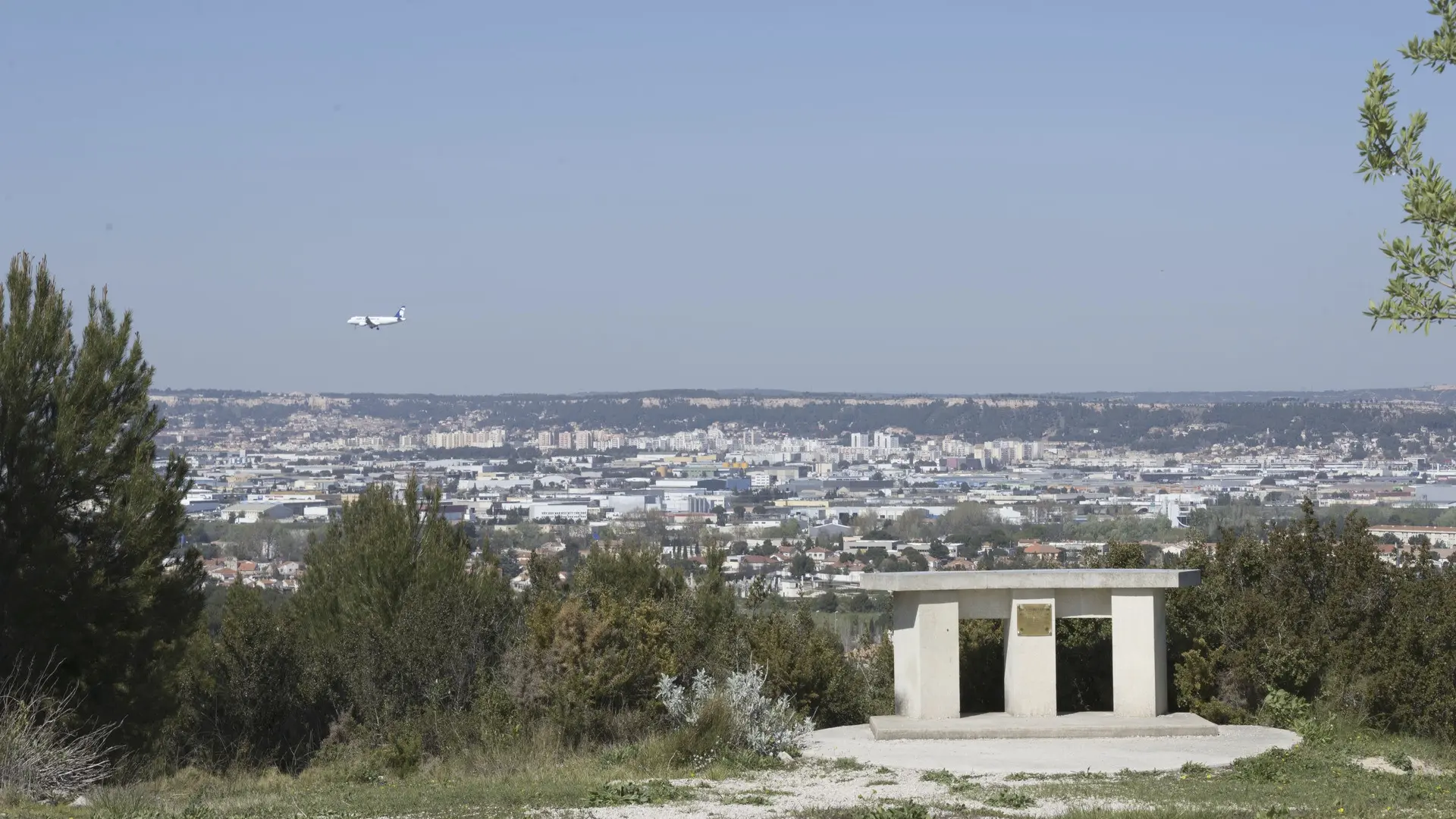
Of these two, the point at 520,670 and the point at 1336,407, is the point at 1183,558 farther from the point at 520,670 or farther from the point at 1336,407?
the point at 1336,407

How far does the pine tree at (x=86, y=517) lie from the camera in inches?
662

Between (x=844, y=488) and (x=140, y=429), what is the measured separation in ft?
424

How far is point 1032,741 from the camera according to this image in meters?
14.4

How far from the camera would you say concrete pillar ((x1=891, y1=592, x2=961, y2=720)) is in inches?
605

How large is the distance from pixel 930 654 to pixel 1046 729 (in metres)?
1.43

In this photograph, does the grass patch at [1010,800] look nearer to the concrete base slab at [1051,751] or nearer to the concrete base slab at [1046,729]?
the concrete base slab at [1051,751]

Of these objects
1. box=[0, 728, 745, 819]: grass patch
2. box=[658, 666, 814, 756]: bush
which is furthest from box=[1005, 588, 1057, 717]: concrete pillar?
box=[0, 728, 745, 819]: grass patch

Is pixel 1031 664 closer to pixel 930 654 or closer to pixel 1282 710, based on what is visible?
pixel 930 654

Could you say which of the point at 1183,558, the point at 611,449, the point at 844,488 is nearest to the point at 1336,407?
the point at 844,488

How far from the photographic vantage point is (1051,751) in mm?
13672

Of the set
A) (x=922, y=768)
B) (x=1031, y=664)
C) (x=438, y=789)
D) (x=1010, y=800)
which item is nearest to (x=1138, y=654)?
(x=1031, y=664)

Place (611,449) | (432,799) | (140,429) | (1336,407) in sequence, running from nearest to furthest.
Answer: (432,799)
(140,429)
(1336,407)
(611,449)

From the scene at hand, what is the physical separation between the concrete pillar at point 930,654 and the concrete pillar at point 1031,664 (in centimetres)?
61

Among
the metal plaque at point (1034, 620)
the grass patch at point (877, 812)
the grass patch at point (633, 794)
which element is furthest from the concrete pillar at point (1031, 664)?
the grass patch at point (877, 812)
